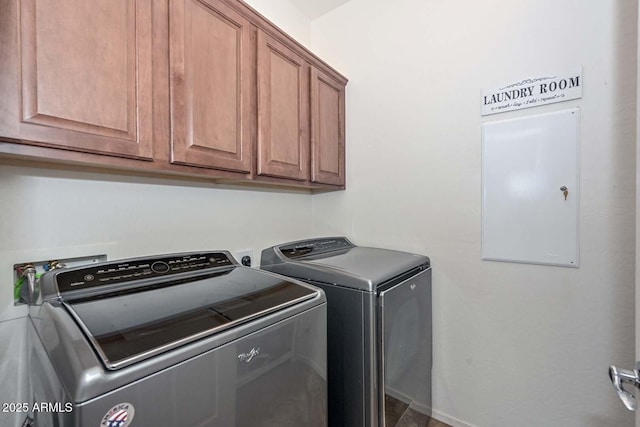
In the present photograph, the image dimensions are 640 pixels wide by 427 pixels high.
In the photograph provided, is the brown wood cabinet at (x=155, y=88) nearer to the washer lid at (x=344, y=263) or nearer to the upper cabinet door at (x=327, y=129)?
the upper cabinet door at (x=327, y=129)

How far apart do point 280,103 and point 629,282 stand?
71.8 inches

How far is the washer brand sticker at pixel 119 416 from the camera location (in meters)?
0.54

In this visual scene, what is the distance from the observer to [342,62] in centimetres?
212

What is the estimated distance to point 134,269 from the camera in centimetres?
110

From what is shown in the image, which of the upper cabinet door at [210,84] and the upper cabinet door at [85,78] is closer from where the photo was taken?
the upper cabinet door at [85,78]

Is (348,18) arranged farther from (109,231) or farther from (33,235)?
(33,235)

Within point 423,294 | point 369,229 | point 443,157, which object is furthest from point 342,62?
point 423,294

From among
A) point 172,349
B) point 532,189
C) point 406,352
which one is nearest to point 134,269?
point 172,349

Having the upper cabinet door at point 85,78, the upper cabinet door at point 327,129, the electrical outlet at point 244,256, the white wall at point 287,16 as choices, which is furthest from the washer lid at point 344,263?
the white wall at point 287,16

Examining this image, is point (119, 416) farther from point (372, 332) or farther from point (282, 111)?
point (282, 111)

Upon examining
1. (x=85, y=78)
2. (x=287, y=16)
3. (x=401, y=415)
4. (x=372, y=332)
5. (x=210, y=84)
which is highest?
(x=287, y=16)

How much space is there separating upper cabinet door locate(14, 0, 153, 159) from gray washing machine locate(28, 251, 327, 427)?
46cm

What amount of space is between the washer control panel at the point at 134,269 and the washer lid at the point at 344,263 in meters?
0.33

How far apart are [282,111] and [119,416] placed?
1383 mm
